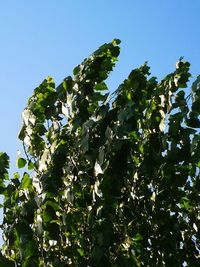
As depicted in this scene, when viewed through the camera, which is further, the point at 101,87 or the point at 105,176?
the point at 101,87

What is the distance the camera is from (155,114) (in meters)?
2.37

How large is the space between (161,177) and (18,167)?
761mm

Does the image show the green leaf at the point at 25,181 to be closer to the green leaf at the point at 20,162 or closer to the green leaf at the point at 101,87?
the green leaf at the point at 20,162

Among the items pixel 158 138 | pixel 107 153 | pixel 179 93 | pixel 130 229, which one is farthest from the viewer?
pixel 179 93

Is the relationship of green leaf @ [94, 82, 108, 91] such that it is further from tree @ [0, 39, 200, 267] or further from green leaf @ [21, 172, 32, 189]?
green leaf @ [21, 172, 32, 189]

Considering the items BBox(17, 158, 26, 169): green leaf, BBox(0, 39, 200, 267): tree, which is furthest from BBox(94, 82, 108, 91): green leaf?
BBox(17, 158, 26, 169): green leaf

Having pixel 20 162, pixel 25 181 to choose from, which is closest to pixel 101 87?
pixel 20 162

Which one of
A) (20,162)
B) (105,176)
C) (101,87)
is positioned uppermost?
(101,87)

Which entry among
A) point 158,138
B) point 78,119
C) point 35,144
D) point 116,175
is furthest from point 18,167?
point 158,138

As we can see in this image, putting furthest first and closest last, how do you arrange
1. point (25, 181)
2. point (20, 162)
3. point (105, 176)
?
point (20, 162) → point (25, 181) → point (105, 176)

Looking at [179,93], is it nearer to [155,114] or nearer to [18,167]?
[155,114]

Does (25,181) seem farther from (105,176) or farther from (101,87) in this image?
(101,87)

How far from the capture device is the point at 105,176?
1800 millimetres

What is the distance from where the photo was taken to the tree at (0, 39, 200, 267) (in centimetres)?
185
